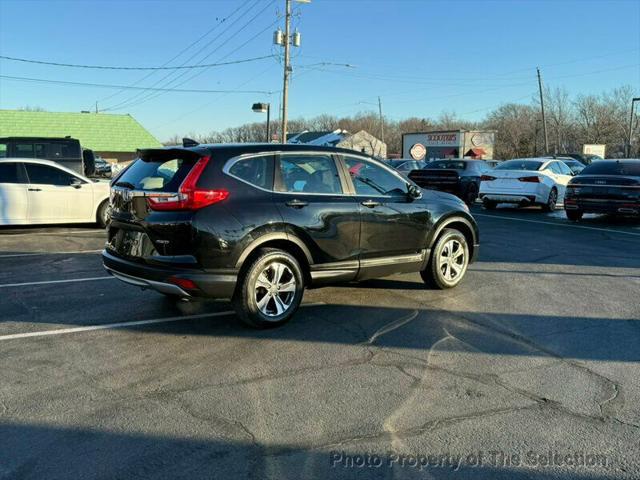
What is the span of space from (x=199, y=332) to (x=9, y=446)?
2138 millimetres

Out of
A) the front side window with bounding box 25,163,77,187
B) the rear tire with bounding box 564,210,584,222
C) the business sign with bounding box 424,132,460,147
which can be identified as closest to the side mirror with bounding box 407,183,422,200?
the front side window with bounding box 25,163,77,187

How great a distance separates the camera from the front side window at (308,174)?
17.6 ft

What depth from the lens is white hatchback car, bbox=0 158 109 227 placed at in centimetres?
1144

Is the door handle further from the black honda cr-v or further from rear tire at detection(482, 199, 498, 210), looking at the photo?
rear tire at detection(482, 199, 498, 210)

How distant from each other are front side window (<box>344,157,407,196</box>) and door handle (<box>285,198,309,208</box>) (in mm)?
782

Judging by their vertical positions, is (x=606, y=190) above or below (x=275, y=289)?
above

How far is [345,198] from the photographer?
18.8 feet

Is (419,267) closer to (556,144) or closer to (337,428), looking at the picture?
(337,428)

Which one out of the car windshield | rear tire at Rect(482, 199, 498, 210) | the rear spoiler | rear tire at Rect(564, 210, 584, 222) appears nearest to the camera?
the rear spoiler

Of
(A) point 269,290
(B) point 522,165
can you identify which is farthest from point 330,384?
(B) point 522,165

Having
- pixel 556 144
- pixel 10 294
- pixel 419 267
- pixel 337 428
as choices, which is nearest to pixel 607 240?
pixel 419 267

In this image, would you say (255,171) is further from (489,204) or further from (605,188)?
(489,204)

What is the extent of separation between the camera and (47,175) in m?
11.8

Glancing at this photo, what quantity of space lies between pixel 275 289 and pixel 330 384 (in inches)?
56.5
